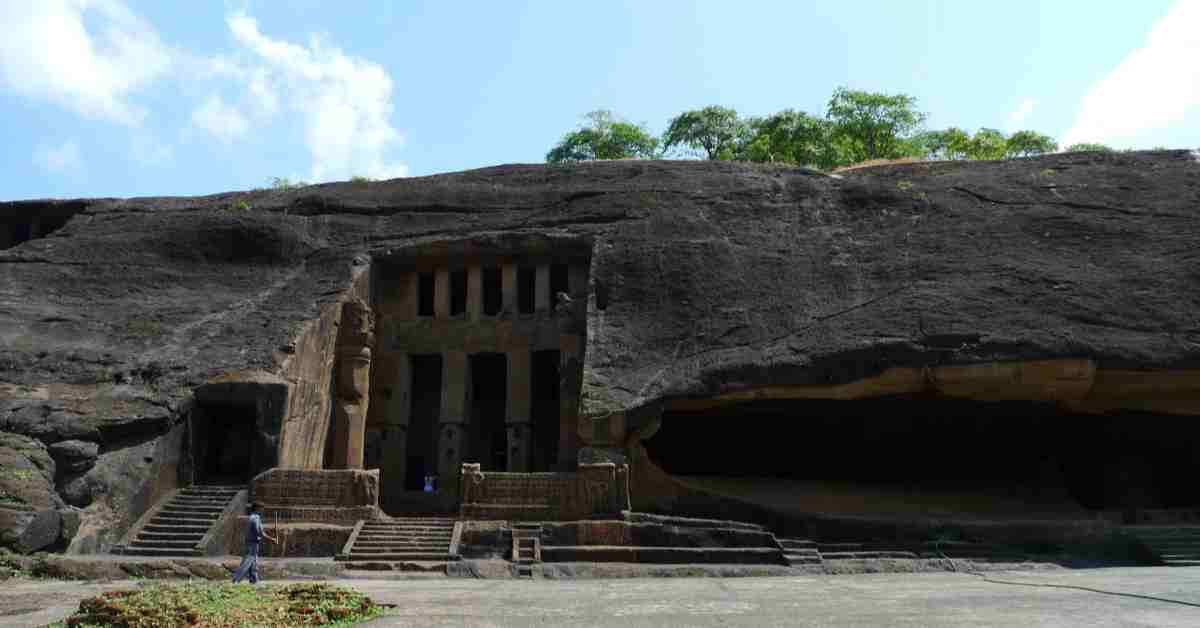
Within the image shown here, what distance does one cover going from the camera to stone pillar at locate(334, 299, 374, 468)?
71.5 ft

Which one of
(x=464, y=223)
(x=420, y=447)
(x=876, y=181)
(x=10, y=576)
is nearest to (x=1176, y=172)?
(x=876, y=181)

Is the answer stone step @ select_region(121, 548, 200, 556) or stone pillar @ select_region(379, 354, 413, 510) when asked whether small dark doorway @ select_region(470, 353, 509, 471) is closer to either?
stone pillar @ select_region(379, 354, 413, 510)

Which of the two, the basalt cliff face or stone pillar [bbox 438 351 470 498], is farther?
stone pillar [bbox 438 351 470 498]

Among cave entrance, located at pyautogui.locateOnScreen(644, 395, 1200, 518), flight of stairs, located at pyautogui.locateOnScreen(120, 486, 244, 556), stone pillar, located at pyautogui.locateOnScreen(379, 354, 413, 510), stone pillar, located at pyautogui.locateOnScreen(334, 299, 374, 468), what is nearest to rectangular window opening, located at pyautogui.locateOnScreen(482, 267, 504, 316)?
stone pillar, located at pyautogui.locateOnScreen(379, 354, 413, 510)

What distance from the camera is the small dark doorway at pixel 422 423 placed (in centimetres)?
2567

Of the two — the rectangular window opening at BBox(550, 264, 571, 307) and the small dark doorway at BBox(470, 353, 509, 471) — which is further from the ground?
the rectangular window opening at BBox(550, 264, 571, 307)

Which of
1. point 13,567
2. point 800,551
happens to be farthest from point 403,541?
point 800,551

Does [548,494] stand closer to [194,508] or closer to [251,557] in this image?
[251,557]

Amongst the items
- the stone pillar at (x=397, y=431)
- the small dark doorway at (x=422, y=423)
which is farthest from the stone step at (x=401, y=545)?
the small dark doorway at (x=422, y=423)

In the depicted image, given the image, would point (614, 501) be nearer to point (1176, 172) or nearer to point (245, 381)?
point (245, 381)

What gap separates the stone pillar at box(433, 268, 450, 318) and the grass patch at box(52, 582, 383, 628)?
625 inches

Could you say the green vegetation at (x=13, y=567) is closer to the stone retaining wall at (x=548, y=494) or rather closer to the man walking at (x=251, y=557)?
the man walking at (x=251, y=557)

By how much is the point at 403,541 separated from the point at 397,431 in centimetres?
791

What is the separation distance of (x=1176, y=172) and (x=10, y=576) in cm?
2590
